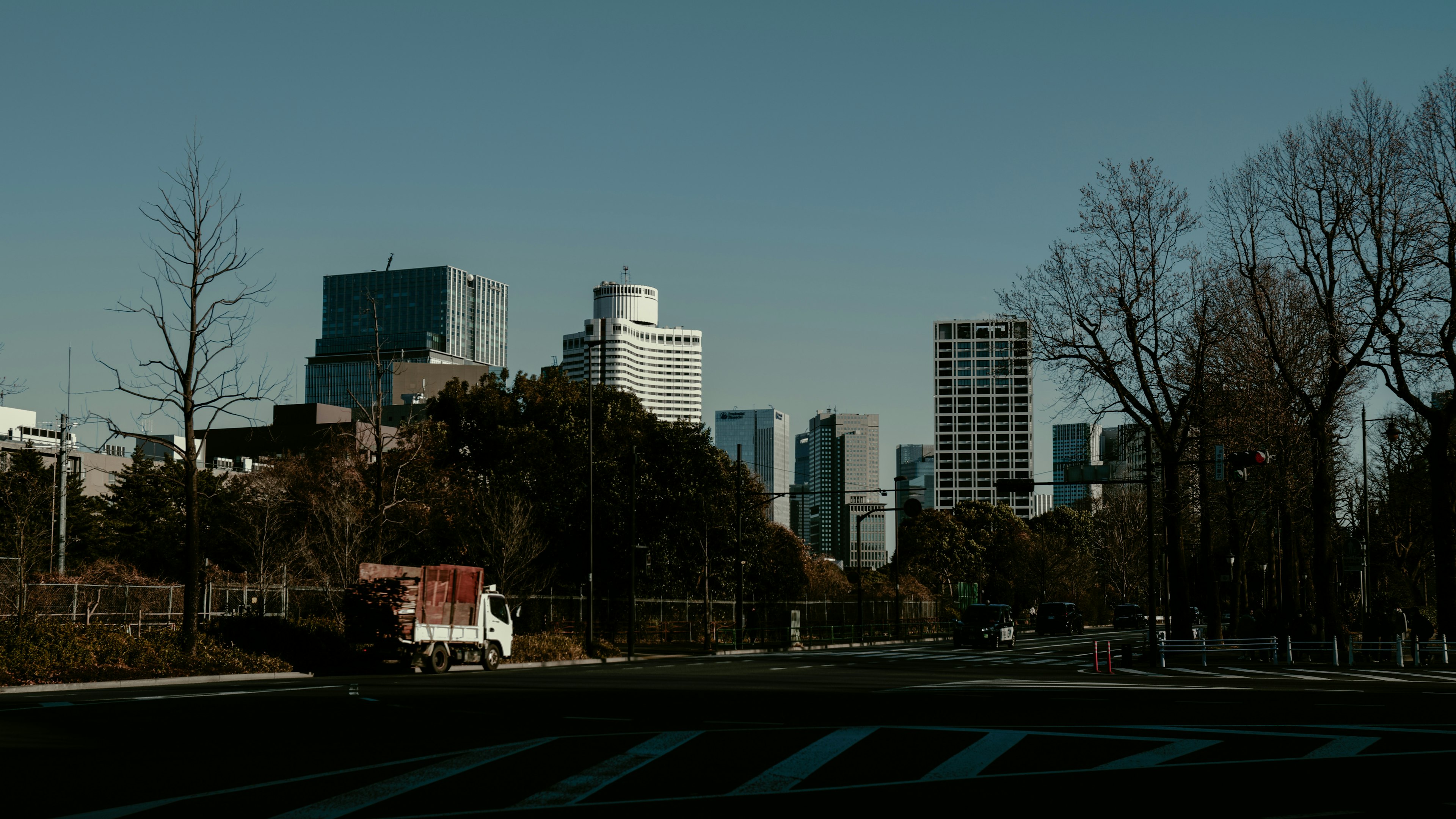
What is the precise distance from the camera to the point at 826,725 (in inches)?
621

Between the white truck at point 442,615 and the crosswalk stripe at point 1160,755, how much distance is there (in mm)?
20089

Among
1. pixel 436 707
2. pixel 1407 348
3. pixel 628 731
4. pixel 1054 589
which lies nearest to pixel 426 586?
pixel 436 707

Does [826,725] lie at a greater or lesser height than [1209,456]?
lesser

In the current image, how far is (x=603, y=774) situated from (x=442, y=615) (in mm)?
21066

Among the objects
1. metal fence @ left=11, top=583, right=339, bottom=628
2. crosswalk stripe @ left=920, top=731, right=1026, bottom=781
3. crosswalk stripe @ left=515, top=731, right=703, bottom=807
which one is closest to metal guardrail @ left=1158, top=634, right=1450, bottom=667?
crosswalk stripe @ left=920, top=731, right=1026, bottom=781

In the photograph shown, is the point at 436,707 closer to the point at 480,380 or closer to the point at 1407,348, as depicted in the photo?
the point at 1407,348

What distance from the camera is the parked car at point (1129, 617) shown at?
85312 millimetres

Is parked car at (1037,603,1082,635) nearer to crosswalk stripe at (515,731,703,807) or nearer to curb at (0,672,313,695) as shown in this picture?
curb at (0,672,313,695)

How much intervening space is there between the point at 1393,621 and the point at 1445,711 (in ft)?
74.5

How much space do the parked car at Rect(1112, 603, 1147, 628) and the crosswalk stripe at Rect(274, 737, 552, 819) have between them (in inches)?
3089

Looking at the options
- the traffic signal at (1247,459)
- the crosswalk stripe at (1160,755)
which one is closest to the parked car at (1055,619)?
the traffic signal at (1247,459)

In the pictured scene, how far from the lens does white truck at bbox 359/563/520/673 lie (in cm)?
3072

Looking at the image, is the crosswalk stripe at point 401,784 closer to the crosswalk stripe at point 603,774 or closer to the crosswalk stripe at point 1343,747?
the crosswalk stripe at point 603,774

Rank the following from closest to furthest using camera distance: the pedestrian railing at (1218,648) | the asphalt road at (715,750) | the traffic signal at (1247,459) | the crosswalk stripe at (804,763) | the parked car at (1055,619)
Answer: the asphalt road at (715,750) → the crosswalk stripe at (804,763) → the traffic signal at (1247,459) → the pedestrian railing at (1218,648) → the parked car at (1055,619)
